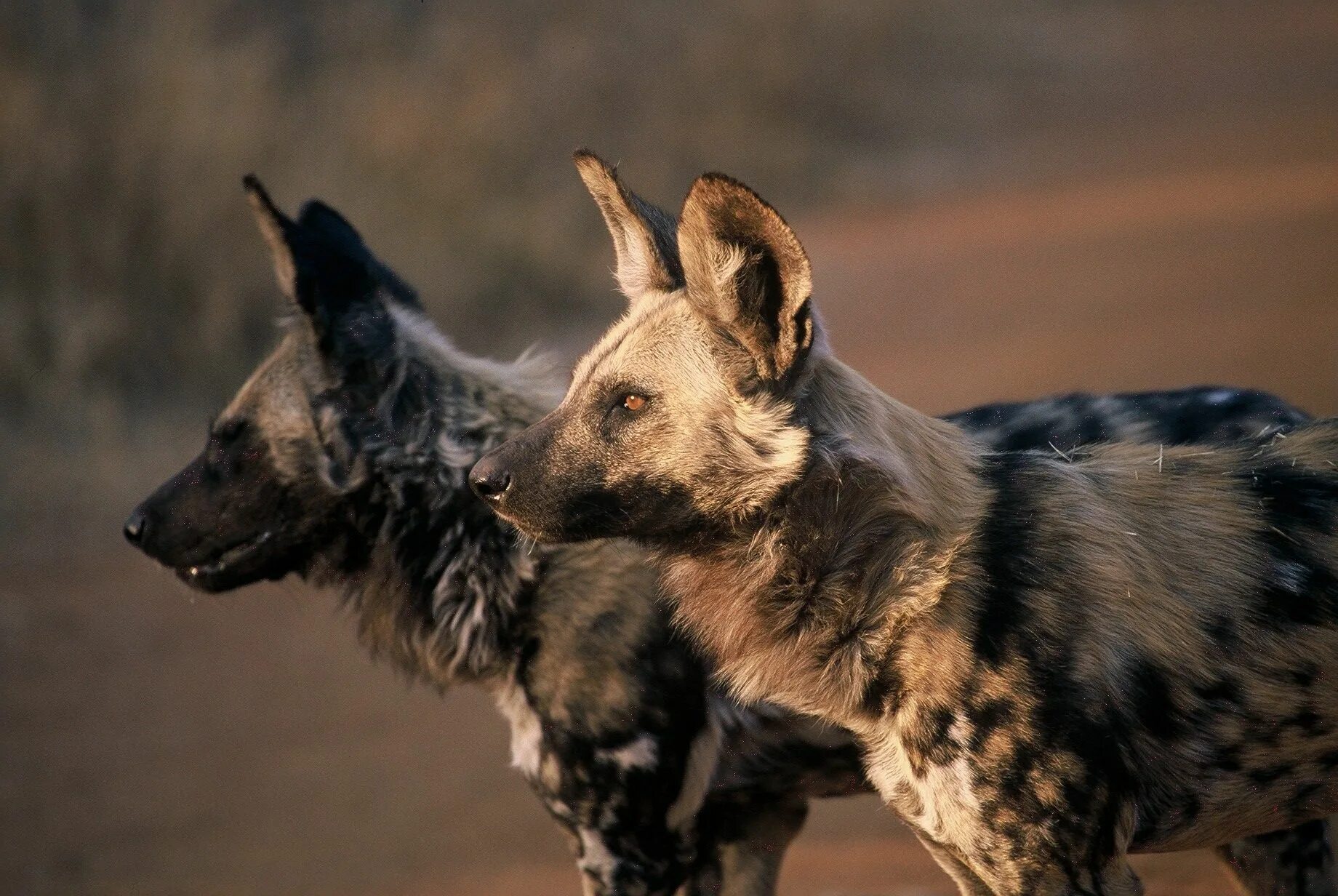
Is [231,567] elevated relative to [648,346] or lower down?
lower down

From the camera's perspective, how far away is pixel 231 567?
11.1ft

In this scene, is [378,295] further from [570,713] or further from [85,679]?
[85,679]

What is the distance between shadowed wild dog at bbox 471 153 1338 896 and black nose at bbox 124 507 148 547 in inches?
45.2

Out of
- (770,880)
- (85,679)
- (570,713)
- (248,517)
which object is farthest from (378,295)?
(85,679)

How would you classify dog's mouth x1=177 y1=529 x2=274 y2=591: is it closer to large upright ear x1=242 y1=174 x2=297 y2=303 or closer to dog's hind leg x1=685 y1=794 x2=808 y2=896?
large upright ear x1=242 y1=174 x2=297 y2=303

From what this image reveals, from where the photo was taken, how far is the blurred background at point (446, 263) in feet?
16.6

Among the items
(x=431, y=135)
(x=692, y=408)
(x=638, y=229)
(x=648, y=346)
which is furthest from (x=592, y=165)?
(x=431, y=135)

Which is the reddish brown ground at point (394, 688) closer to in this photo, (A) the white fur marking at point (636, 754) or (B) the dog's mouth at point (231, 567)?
(B) the dog's mouth at point (231, 567)

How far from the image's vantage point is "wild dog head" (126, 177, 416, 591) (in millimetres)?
3334

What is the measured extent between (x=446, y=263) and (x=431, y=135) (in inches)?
53.3

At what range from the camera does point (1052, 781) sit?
2316mm

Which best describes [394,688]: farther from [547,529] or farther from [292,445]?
[547,529]

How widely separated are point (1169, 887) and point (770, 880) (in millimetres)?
1212

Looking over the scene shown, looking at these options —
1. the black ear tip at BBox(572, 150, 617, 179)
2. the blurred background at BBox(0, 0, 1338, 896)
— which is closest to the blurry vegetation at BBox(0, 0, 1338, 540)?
the blurred background at BBox(0, 0, 1338, 896)
